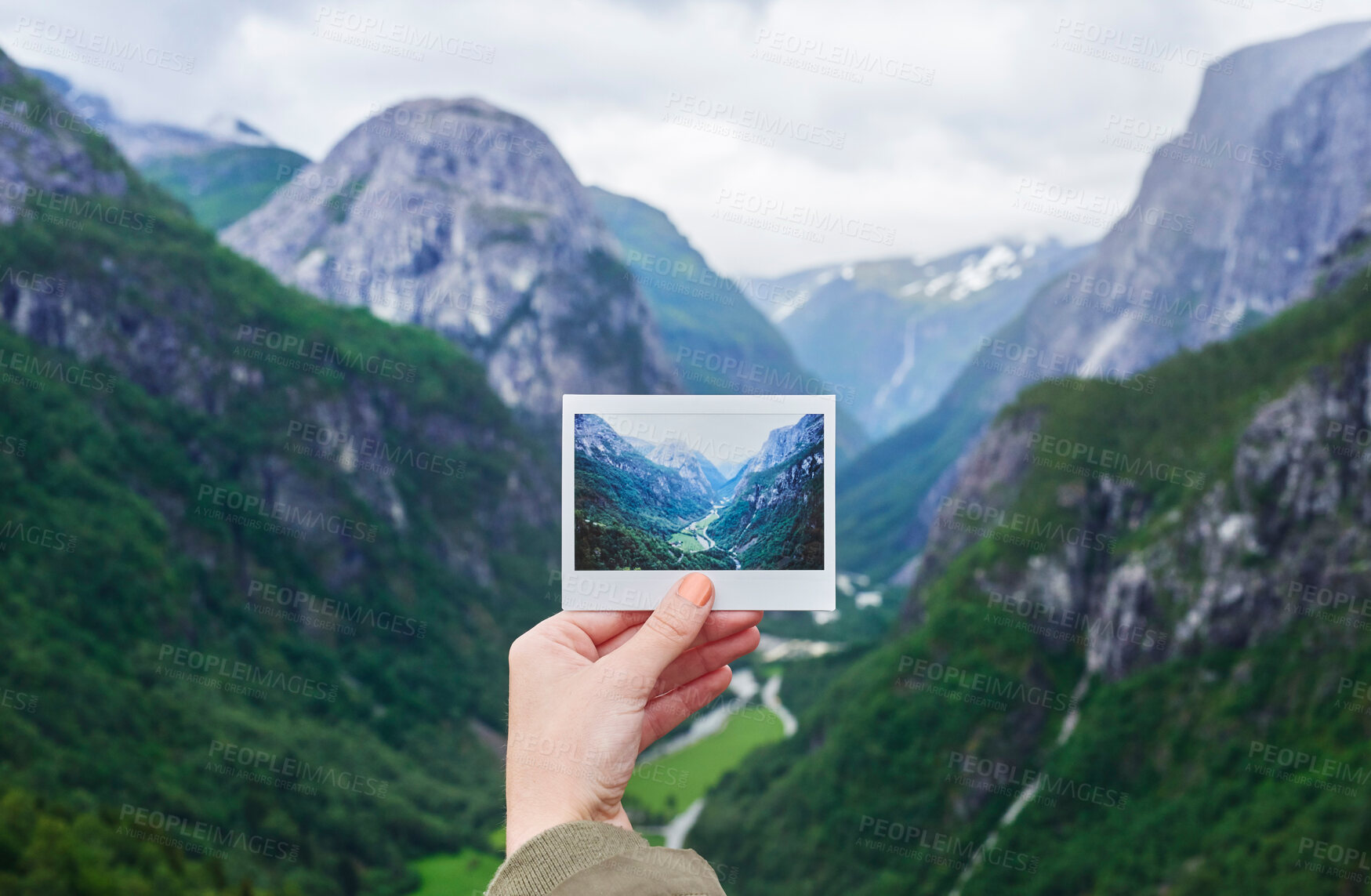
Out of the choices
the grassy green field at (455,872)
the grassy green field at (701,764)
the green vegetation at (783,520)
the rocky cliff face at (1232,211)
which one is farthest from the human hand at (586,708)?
the rocky cliff face at (1232,211)

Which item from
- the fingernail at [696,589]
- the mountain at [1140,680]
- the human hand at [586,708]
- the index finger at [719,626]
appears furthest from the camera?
the mountain at [1140,680]

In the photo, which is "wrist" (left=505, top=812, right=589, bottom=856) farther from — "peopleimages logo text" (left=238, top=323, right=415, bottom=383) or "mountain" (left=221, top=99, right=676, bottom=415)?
"mountain" (left=221, top=99, right=676, bottom=415)

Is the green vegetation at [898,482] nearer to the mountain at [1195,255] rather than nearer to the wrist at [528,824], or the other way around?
the mountain at [1195,255]

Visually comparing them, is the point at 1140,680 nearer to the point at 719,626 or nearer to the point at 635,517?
the point at 635,517

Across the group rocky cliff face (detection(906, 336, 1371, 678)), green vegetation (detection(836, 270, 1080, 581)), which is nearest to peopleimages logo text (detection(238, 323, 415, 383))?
green vegetation (detection(836, 270, 1080, 581))

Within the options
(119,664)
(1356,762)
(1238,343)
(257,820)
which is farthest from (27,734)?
(1238,343)

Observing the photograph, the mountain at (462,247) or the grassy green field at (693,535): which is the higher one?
the mountain at (462,247)

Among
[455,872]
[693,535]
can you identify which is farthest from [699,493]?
[455,872]
